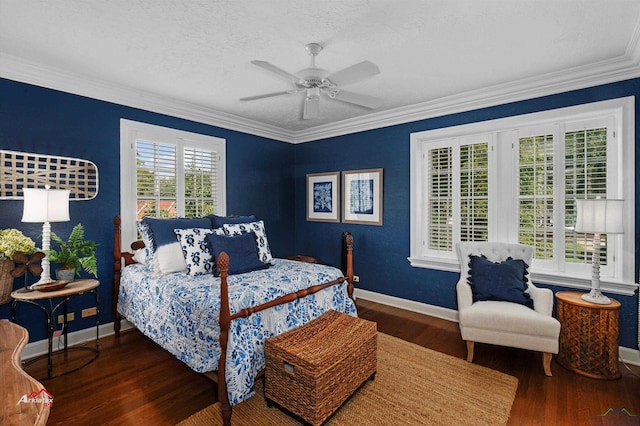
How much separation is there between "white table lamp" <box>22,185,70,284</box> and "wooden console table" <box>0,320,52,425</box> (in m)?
1.59

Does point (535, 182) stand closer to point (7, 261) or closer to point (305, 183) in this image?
point (305, 183)

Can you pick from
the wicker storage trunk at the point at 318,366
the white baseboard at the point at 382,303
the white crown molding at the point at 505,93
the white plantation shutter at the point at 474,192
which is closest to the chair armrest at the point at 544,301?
the white baseboard at the point at 382,303

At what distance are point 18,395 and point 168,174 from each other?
3.16m

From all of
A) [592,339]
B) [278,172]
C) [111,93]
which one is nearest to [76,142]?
[111,93]

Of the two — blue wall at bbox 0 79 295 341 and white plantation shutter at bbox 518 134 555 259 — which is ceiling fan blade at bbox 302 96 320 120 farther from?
white plantation shutter at bbox 518 134 555 259

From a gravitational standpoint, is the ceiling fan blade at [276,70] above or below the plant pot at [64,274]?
above

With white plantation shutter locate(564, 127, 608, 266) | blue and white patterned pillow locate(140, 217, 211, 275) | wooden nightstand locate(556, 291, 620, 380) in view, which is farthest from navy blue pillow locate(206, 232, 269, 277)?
white plantation shutter locate(564, 127, 608, 266)

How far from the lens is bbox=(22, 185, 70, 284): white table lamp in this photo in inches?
99.6

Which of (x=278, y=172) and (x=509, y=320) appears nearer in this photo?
(x=509, y=320)

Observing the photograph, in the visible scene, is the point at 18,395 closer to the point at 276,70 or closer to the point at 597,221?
the point at 276,70

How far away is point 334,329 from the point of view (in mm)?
2387

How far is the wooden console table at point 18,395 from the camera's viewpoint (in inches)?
36.2

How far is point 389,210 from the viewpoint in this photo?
14.5ft

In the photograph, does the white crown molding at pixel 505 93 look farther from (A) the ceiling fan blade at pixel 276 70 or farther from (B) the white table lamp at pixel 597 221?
(A) the ceiling fan blade at pixel 276 70
